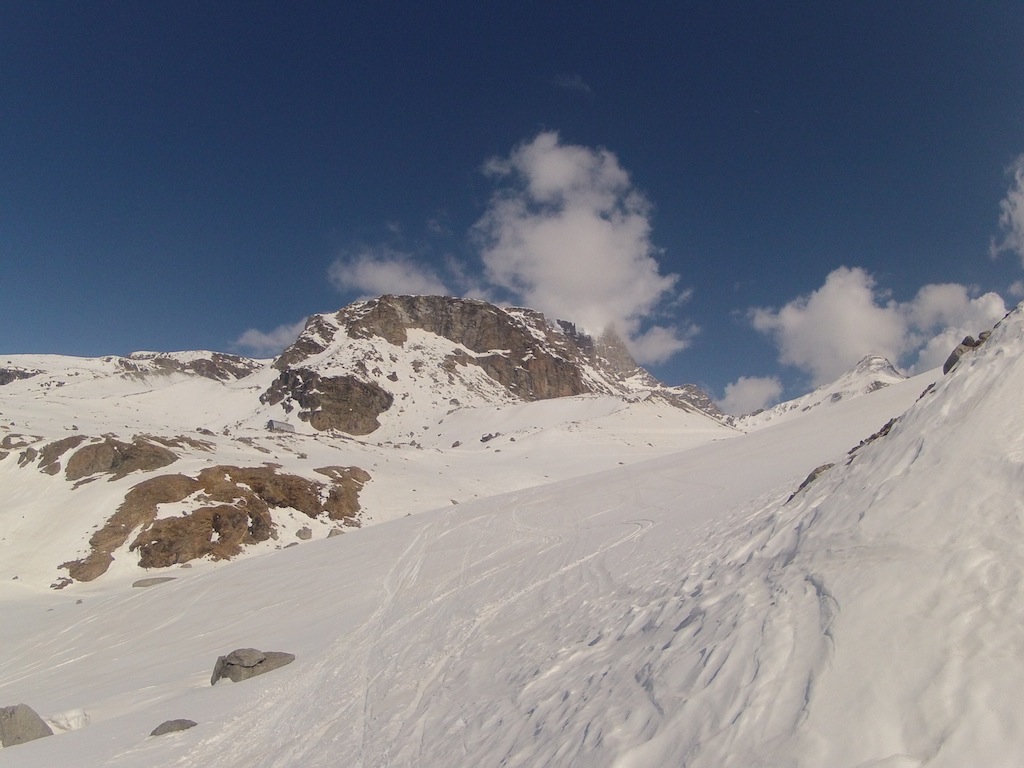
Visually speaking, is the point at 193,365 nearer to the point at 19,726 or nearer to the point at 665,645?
the point at 19,726

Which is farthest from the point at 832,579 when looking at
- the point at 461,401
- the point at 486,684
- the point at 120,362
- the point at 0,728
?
the point at 120,362

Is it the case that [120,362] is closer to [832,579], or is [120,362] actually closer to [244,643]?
[244,643]

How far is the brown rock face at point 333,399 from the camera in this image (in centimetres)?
9344

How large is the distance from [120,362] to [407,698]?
611 feet

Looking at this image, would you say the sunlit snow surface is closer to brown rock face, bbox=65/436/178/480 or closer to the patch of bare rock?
the patch of bare rock

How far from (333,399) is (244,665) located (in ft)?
296

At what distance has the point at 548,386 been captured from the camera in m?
146

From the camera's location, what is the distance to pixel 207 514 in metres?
24.4

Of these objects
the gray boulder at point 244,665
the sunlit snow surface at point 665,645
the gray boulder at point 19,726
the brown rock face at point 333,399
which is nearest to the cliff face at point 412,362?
the brown rock face at point 333,399

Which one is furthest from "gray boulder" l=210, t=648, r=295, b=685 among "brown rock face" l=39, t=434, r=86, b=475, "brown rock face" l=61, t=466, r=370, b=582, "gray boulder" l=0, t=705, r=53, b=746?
"brown rock face" l=39, t=434, r=86, b=475

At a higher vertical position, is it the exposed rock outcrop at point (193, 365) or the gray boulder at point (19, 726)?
the exposed rock outcrop at point (193, 365)

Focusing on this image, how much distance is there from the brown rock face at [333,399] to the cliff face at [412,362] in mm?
177

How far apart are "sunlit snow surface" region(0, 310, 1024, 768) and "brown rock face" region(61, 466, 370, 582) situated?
693cm

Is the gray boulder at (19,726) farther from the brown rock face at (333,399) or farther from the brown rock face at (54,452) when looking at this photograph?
the brown rock face at (333,399)
